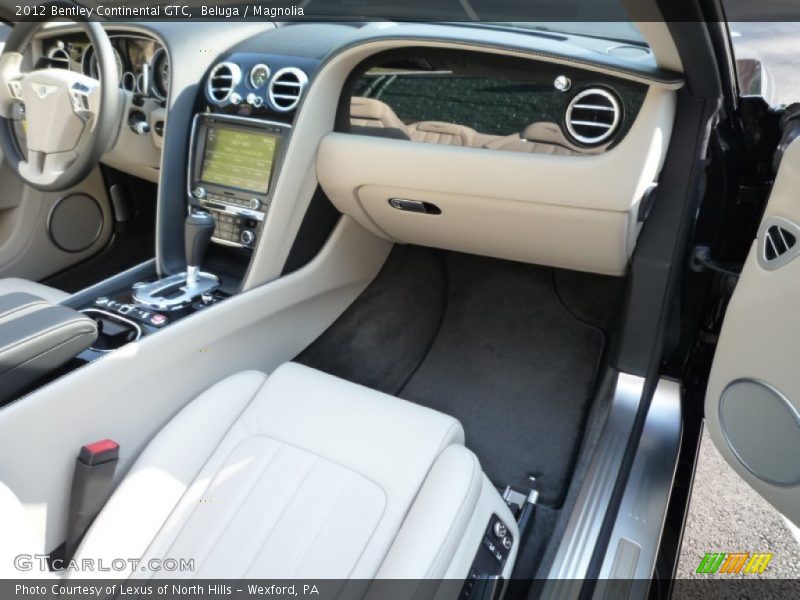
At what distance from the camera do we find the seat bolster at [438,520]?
937 millimetres

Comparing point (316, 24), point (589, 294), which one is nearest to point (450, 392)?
→ point (589, 294)

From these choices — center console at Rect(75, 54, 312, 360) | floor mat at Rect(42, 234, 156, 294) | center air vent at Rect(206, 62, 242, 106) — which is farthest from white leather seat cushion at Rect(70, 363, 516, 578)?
floor mat at Rect(42, 234, 156, 294)

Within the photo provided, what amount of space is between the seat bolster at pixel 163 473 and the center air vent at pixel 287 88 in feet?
2.35

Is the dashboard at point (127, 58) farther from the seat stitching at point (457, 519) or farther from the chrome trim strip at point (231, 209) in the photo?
the seat stitching at point (457, 519)

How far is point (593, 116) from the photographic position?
131cm

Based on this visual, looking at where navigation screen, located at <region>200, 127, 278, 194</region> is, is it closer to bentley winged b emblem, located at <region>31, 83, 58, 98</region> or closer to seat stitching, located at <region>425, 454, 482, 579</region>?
bentley winged b emblem, located at <region>31, 83, 58, 98</region>

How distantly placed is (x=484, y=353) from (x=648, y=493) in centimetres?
77

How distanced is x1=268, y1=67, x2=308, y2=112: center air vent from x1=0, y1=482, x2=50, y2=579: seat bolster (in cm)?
108

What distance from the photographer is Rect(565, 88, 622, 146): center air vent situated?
50.8 inches

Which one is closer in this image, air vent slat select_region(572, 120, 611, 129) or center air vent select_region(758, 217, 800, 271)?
center air vent select_region(758, 217, 800, 271)

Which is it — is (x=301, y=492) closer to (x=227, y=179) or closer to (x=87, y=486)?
(x=87, y=486)

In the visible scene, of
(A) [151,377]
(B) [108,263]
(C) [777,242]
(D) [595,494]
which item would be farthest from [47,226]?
(C) [777,242]

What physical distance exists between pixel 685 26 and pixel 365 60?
754mm

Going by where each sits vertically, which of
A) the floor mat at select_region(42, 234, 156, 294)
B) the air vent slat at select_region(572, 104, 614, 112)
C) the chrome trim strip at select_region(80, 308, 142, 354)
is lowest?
the floor mat at select_region(42, 234, 156, 294)
